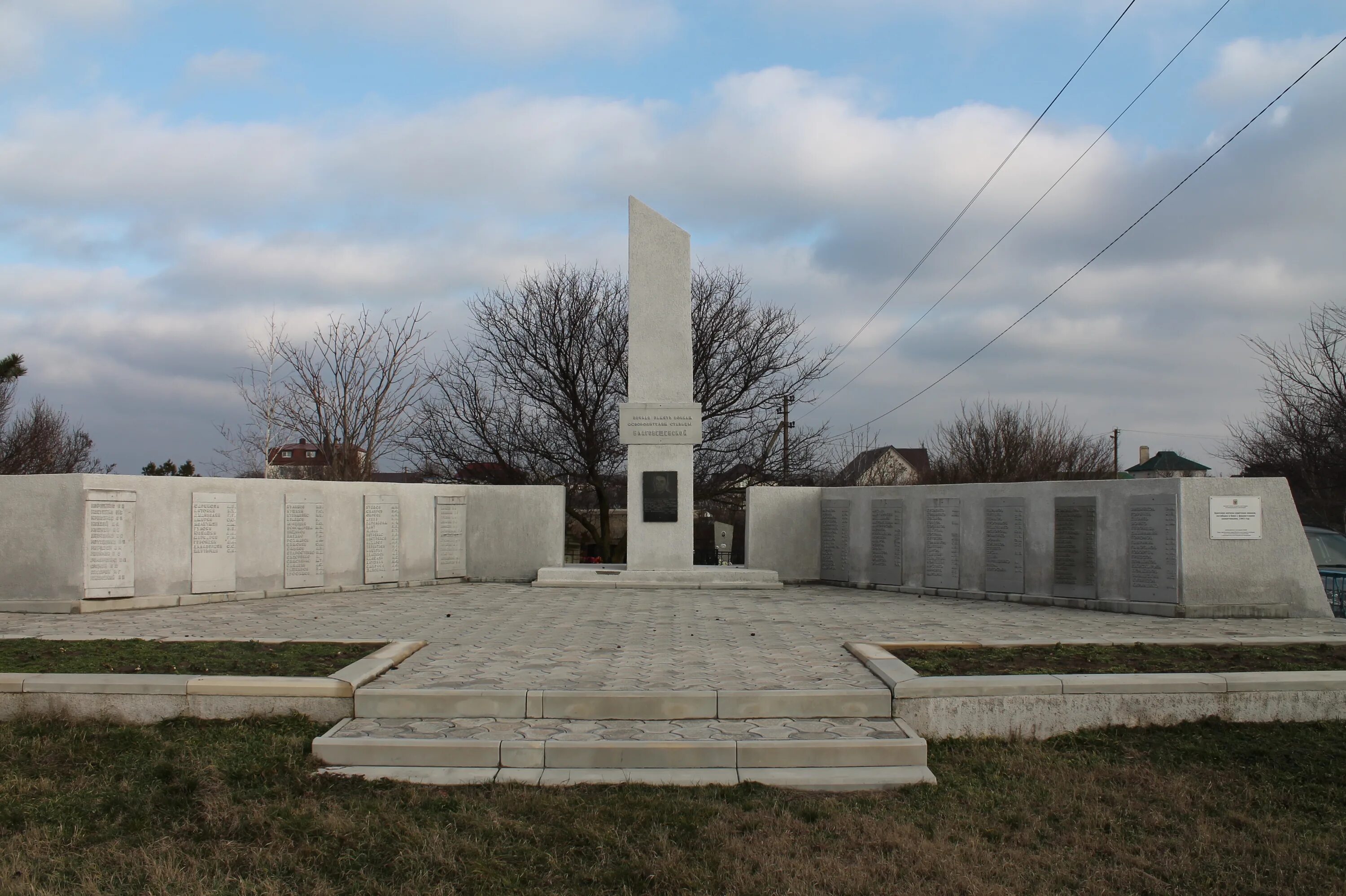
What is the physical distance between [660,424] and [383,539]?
15.2 ft

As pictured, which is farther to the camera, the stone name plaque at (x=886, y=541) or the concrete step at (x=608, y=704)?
the stone name plaque at (x=886, y=541)

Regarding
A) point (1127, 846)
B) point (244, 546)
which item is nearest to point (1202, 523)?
point (1127, 846)

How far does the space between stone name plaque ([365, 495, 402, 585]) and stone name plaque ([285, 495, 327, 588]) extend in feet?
2.20

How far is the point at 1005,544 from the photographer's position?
12.2 meters

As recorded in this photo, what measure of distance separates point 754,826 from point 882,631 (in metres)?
4.65

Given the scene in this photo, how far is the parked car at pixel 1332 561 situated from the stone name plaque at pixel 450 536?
38.9ft

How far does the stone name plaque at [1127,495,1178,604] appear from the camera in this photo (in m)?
10.4

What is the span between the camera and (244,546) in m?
11.9

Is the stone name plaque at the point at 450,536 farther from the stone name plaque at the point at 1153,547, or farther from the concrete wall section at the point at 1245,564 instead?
the concrete wall section at the point at 1245,564

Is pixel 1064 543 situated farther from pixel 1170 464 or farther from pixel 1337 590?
pixel 1170 464

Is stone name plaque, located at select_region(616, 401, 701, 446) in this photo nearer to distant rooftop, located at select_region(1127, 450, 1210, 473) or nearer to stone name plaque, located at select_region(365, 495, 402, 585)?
stone name plaque, located at select_region(365, 495, 402, 585)

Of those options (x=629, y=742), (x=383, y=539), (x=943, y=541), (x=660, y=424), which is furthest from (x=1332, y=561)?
(x=383, y=539)

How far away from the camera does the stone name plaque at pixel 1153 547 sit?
10375 millimetres

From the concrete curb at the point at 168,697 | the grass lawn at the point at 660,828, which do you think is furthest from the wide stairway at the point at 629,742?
the concrete curb at the point at 168,697
